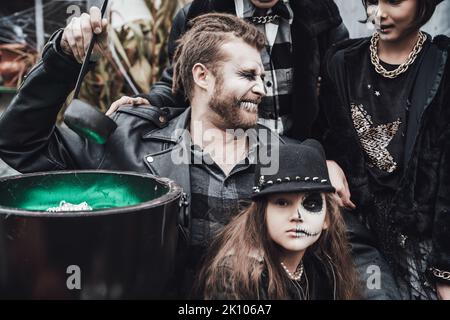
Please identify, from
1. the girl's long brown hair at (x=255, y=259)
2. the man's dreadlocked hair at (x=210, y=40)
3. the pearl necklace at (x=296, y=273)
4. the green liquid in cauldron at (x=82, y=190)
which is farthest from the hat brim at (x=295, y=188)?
the man's dreadlocked hair at (x=210, y=40)

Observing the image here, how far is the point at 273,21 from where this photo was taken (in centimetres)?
296

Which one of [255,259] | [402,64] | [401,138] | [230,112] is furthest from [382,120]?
[255,259]

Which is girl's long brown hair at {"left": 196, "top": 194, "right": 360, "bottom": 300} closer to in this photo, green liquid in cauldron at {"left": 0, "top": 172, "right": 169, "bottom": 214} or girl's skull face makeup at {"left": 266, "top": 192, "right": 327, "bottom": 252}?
girl's skull face makeup at {"left": 266, "top": 192, "right": 327, "bottom": 252}

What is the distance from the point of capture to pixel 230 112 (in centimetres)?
254

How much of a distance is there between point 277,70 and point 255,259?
1301 mm

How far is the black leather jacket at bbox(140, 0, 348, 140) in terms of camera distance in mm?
2904

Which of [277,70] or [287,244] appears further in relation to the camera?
[277,70]

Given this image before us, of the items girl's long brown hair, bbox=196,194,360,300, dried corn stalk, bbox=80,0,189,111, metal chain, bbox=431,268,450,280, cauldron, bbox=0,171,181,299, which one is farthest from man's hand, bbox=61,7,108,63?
dried corn stalk, bbox=80,0,189,111

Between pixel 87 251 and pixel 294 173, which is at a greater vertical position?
pixel 294 173

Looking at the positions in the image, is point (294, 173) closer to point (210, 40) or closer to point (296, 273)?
point (296, 273)

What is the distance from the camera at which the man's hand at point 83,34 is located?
2.20 m

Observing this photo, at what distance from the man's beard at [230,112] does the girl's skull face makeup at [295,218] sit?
1.96 feet
